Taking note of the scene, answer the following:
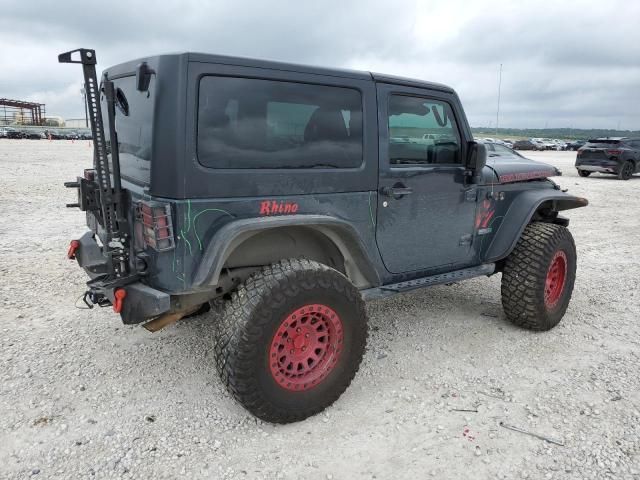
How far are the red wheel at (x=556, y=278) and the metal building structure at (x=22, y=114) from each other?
84355mm

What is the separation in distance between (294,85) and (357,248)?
1.08 m

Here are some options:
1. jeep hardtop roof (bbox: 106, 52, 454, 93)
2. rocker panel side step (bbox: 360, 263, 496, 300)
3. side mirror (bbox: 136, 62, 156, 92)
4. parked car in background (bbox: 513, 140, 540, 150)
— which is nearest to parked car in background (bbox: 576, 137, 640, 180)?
rocker panel side step (bbox: 360, 263, 496, 300)

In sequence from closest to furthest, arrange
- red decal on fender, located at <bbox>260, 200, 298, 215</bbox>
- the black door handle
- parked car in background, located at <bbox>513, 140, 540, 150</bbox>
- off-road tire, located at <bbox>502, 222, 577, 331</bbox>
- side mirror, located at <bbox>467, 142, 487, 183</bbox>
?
red decal on fender, located at <bbox>260, 200, 298, 215</bbox> → the black door handle → side mirror, located at <bbox>467, 142, 487, 183</bbox> → off-road tire, located at <bbox>502, 222, 577, 331</bbox> → parked car in background, located at <bbox>513, 140, 540, 150</bbox>

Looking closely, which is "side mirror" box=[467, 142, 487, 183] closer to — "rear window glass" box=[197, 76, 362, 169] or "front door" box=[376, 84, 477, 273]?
"front door" box=[376, 84, 477, 273]

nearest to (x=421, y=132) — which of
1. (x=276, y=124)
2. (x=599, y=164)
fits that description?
(x=276, y=124)

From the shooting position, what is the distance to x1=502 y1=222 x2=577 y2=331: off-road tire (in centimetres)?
406

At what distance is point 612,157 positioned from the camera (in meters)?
17.6

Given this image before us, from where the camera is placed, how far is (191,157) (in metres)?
2.56

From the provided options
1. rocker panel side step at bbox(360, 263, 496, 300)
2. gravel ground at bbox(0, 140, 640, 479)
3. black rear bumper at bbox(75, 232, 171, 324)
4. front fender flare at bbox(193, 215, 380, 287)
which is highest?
front fender flare at bbox(193, 215, 380, 287)

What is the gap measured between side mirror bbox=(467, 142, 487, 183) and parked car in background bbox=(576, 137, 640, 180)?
16.6 metres

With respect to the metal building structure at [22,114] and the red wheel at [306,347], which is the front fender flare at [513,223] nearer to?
the red wheel at [306,347]

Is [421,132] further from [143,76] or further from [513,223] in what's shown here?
[143,76]

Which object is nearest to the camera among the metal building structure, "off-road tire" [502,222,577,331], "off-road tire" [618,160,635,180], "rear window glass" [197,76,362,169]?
"rear window glass" [197,76,362,169]

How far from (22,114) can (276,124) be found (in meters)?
87.6
